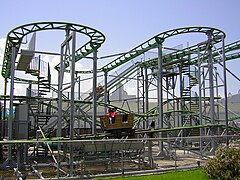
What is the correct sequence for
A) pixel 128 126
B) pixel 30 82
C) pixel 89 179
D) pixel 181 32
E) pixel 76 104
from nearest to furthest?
pixel 89 179
pixel 128 126
pixel 181 32
pixel 76 104
pixel 30 82

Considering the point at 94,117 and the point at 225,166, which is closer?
the point at 225,166

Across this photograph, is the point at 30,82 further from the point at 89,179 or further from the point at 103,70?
the point at 89,179

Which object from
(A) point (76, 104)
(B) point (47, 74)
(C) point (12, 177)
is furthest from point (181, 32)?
(C) point (12, 177)

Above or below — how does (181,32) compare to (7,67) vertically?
above

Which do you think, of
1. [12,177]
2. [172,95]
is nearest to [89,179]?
[12,177]

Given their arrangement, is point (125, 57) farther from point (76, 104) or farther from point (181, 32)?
point (181, 32)

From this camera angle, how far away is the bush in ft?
31.3

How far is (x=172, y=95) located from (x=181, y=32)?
44.7ft

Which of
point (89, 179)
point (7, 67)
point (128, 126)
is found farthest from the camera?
point (7, 67)

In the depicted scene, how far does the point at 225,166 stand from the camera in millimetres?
9727

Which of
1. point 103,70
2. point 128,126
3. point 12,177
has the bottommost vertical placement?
point 12,177

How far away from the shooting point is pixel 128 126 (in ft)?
53.7

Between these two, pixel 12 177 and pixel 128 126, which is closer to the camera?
pixel 12 177

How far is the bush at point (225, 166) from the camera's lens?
9539 mm
